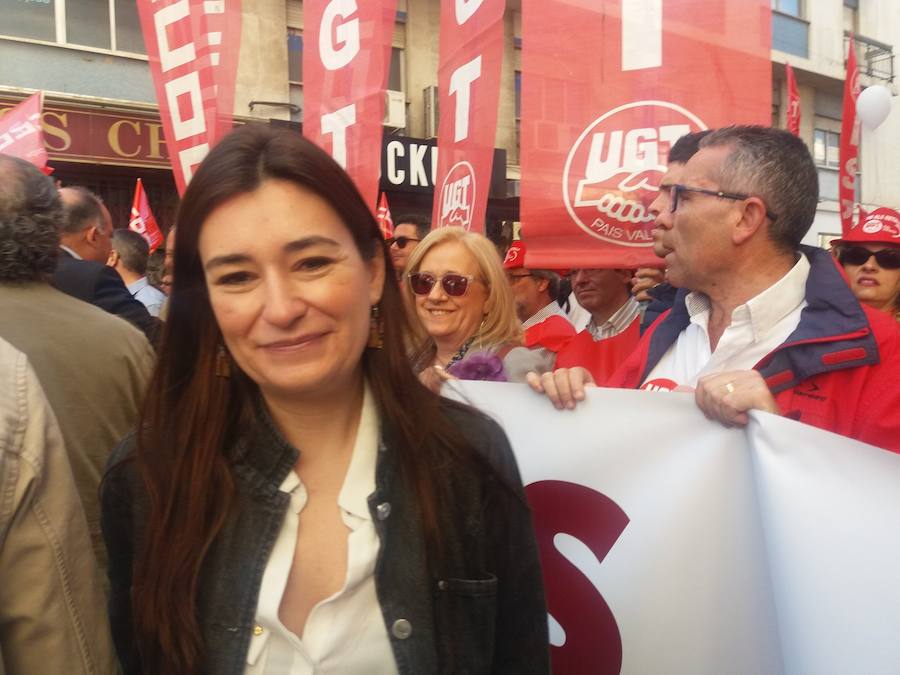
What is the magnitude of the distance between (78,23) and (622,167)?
11849mm

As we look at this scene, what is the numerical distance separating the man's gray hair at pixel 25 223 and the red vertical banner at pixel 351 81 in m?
1.46

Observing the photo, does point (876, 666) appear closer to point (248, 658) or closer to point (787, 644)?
point (787, 644)

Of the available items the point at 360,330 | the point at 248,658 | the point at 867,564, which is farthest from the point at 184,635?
the point at 867,564

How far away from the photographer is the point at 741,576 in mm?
1729

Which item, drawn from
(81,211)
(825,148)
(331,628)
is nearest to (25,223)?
(331,628)

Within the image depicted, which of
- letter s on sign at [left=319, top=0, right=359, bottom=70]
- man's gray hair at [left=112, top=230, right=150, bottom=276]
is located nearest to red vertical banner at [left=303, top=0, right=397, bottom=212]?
letter s on sign at [left=319, top=0, right=359, bottom=70]

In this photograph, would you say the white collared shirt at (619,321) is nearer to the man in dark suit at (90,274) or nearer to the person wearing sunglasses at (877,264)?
the person wearing sunglasses at (877,264)

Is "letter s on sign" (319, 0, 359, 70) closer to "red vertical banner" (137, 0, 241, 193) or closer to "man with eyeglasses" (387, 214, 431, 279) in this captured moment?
"red vertical banner" (137, 0, 241, 193)

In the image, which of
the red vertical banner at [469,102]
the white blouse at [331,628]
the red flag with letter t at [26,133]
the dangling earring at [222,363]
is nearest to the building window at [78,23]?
the red flag with letter t at [26,133]

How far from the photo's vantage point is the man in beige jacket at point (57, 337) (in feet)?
7.44

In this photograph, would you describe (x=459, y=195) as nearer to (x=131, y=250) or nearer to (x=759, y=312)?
(x=759, y=312)

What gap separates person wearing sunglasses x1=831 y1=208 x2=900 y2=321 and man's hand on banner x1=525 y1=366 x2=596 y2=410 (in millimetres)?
3186

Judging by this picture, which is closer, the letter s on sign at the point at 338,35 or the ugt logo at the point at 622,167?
the ugt logo at the point at 622,167

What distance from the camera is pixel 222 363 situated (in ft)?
4.98
